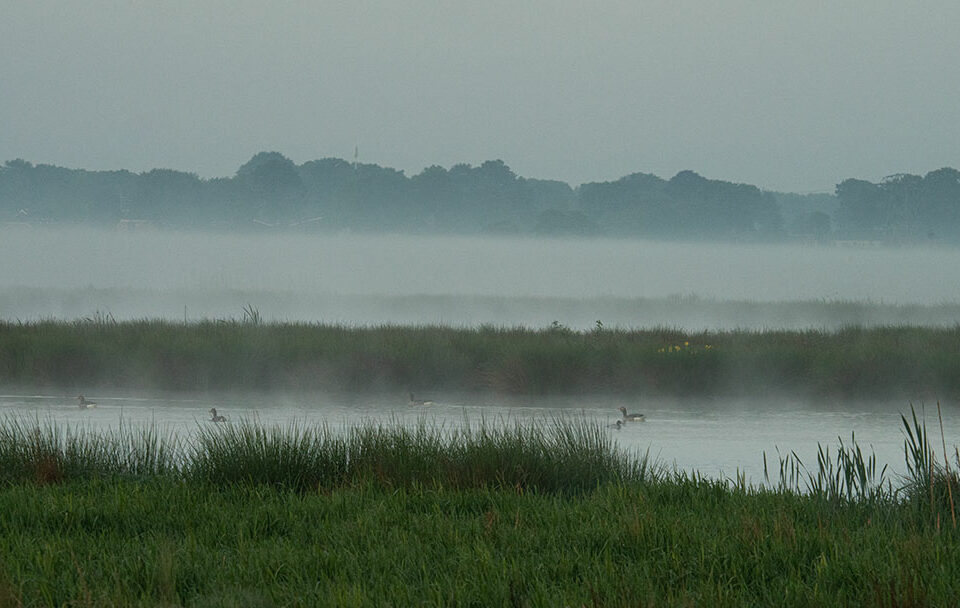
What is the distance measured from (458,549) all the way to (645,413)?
9.41m

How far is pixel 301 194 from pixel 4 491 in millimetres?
74420

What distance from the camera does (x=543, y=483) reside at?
7508mm

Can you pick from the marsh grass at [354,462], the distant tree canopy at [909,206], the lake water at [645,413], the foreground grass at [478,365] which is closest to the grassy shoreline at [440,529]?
the marsh grass at [354,462]

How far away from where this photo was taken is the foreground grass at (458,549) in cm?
441

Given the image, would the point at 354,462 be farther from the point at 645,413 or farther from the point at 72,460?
the point at 645,413

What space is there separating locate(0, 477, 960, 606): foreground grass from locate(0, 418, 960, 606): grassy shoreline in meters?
0.02

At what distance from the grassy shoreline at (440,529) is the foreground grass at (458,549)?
0.06ft

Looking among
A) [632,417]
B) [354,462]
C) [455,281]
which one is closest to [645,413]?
[632,417]

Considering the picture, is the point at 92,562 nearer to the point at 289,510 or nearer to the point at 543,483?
the point at 289,510

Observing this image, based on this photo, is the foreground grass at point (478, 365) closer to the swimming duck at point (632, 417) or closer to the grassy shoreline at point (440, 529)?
the swimming duck at point (632, 417)

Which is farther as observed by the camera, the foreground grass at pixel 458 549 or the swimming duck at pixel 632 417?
the swimming duck at pixel 632 417

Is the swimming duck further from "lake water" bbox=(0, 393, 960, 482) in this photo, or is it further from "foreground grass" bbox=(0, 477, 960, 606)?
"foreground grass" bbox=(0, 477, 960, 606)

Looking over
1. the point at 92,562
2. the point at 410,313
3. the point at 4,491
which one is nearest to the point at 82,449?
the point at 4,491

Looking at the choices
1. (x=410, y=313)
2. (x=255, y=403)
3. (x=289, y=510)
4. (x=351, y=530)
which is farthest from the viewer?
(x=410, y=313)
